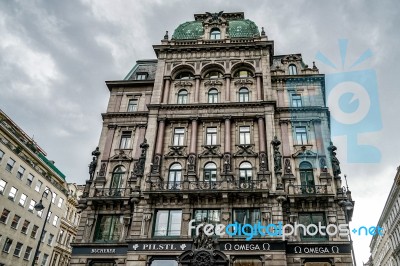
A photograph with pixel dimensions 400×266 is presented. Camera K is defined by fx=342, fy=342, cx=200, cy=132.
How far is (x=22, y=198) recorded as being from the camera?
50844mm

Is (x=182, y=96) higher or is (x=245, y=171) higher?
(x=182, y=96)

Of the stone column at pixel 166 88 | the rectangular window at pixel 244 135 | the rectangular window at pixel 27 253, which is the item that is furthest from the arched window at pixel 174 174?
the rectangular window at pixel 27 253

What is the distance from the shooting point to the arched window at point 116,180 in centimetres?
3262

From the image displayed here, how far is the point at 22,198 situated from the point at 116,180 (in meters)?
25.4

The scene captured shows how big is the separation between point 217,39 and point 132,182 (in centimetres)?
1987

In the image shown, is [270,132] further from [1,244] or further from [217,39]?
[1,244]

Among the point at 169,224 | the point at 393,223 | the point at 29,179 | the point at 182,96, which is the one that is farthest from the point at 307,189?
the point at 393,223

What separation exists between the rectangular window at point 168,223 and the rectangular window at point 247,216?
16.1 feet

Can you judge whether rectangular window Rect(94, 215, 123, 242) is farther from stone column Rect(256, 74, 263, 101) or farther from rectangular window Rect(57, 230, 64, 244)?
rectangular window Rect(57, 230, 64, 244)

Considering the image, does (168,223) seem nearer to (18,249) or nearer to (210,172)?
(210,172)

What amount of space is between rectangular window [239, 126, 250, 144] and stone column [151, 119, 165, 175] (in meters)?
7.91

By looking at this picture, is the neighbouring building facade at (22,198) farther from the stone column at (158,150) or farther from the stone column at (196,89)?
the stone column at (196,89)

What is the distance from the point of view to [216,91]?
125 ft

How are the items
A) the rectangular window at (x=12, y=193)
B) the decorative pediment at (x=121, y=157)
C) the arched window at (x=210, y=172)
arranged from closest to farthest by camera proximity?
the arched window at (x=210, y=172) < the decorative pediment at (x=121, y=157) < the rectangular window at (x=12, y=193)
